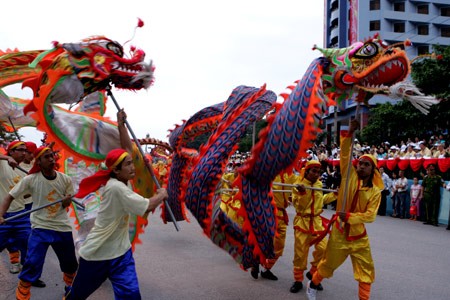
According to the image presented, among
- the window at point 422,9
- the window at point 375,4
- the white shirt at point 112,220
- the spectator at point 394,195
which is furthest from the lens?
the window at point 422,9

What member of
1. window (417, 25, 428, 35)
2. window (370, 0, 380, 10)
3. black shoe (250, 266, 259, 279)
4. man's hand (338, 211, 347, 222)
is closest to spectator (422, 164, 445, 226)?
black shoe (250, 266, 259, 279)

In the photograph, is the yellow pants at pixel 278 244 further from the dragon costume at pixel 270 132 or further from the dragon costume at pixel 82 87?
the dragon costume at pixel 82 87

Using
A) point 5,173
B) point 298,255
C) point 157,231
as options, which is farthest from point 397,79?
point 157,231

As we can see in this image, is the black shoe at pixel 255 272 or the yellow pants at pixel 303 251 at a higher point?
the yellow pants at pixel 303 251

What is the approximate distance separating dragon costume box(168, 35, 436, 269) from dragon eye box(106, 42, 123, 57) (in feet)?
3.95

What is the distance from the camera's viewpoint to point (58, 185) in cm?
421

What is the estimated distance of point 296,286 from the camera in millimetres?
4723

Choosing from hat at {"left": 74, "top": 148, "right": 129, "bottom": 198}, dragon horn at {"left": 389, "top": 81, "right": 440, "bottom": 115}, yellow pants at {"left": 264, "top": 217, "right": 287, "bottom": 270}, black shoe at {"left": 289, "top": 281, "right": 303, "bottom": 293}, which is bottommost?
black shoe at {"left": 289, "top": 281, "right": 303, "bottom": 293}

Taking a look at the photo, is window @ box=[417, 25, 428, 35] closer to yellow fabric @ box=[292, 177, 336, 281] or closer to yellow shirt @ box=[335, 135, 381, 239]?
yellow fabric @ box=[292, 177, 336, 281]

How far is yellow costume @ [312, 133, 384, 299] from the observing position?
4027mm

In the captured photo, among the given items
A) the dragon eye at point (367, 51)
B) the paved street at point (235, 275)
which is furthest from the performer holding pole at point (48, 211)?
the dragon eye at point (367, 51)

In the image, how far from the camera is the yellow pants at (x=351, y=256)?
13.1 ft

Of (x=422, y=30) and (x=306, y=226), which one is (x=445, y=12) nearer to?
(x=422, y=30)

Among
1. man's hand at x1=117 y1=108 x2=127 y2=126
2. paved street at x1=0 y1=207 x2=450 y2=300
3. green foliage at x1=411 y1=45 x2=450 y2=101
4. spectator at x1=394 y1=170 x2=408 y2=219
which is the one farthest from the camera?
green foliage at x1=411 y1=45 x2=450 y2=101
